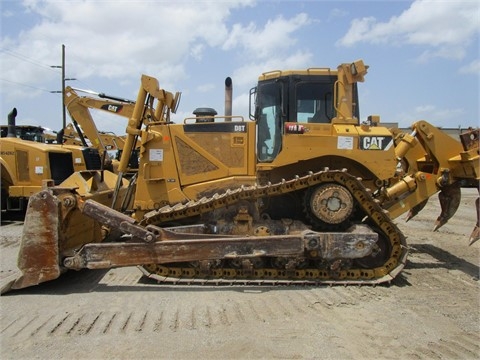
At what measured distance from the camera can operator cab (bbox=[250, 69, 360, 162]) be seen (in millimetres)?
6182

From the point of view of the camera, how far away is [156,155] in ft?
20.6

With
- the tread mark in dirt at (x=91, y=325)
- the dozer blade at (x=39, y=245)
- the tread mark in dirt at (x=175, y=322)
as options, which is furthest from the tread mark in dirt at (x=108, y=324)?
the dozer blade at (x=39, y=245)

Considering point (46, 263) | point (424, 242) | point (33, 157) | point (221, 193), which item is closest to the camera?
point (46, 263)

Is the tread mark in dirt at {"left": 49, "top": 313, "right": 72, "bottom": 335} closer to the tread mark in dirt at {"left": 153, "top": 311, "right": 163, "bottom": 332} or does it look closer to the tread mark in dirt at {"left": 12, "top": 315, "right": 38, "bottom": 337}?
the tread mark in dirt at {"left": 12, "top": 315, "right": 38, "bottom": 337}

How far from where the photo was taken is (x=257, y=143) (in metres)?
6.22

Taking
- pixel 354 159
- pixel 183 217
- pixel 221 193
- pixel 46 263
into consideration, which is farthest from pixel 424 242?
pixel 46 263

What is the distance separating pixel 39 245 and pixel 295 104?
3981 mm

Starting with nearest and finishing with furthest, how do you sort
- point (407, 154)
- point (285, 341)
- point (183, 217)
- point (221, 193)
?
1. point (285, 341)
2. point (183, 217)
3. point (221, 193)
4. point (407, 154)

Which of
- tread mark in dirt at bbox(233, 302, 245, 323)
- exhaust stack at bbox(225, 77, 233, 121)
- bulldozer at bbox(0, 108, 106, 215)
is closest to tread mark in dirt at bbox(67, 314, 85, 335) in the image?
tread mark in dirt at bbox(233, 302, 245, 323)

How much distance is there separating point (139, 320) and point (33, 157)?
8.87 meters

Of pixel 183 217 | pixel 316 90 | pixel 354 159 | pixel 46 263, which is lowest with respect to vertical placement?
pixel 46 263

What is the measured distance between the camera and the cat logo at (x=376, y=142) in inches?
225

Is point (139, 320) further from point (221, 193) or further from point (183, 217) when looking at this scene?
point (221, 193)

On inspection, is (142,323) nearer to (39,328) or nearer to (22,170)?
(39,328)
